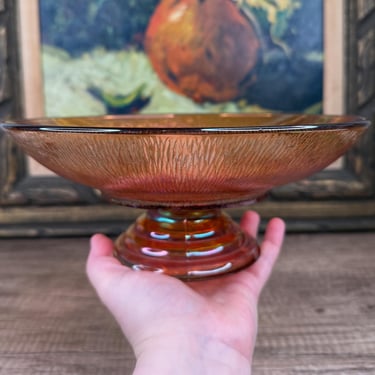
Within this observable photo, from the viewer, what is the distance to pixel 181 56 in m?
0.94

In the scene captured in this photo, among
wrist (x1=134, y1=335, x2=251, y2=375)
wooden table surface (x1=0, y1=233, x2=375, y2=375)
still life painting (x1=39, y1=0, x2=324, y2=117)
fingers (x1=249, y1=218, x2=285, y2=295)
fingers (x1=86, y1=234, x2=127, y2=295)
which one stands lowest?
wooden table surface (x1=0, y1=233, x2=375, y2=375)

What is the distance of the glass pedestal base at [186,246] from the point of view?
1.95 feet

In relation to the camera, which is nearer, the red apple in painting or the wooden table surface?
the wooden table surface

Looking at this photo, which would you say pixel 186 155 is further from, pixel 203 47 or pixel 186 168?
pixel 203 47

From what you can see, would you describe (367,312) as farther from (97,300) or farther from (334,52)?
(334,52)

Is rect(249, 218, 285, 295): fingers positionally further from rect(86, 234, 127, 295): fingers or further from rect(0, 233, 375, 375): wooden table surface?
rect(86, 234, 127, 295): fingers

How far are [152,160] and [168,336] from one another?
19 centimetres

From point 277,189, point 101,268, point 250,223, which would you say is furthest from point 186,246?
point 277,189

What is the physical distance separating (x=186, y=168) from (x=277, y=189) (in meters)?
0.57

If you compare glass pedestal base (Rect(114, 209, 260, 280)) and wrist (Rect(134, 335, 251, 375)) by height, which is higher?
glass pedestal base (Rect(114, 209, 260, 280))

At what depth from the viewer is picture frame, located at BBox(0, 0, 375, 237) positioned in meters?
0.94

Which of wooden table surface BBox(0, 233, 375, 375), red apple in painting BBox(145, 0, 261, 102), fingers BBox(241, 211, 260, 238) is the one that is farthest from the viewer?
red apple in painting BBox(145, 0, 261, 102)

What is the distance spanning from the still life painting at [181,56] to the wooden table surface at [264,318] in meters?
0.33

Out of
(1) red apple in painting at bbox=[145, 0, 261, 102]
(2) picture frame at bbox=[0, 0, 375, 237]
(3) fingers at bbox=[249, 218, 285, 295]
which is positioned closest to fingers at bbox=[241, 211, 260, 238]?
(3) fingers at bbox=[249, 218, 285, 295]
